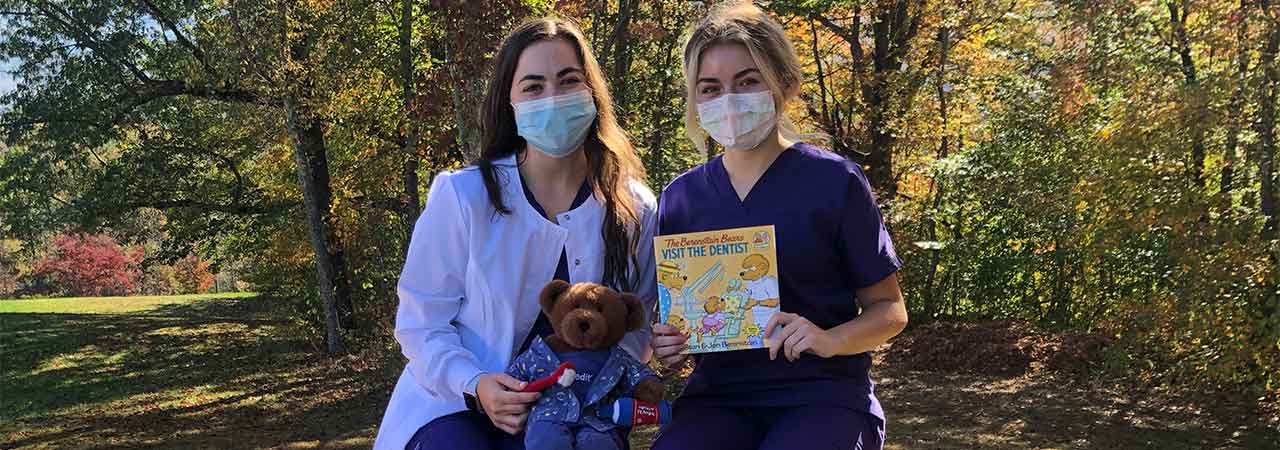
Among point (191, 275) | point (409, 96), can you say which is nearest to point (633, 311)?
point (409, 96)

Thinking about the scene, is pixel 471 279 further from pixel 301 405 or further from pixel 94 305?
pixel 94 305

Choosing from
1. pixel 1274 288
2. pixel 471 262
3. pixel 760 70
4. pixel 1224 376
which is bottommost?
pixel 1224 376

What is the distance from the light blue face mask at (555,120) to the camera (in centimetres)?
298

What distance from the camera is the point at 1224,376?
25.9ft

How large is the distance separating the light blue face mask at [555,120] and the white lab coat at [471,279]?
0.20 metres

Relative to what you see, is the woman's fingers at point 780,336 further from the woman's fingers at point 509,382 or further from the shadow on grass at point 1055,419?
the shadow on grass at point 1055,419

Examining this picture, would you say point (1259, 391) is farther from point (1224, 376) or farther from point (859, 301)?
point (859, 301)

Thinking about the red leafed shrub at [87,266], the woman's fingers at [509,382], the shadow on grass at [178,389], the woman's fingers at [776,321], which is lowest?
the shadow on grass at [178,389]

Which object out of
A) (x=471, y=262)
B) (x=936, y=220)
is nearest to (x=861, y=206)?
(x=471, y=262)

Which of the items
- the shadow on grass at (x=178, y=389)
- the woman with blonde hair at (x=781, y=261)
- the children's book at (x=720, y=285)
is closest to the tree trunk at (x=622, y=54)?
the shadow on grass at (x=178, y=389)

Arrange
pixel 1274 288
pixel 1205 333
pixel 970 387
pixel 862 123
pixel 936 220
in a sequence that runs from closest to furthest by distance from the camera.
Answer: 1. pixel 1274 288
2. pixel 1205 333
3. pixel 970 387
4. pixel 936 220
5. pixel 862 123

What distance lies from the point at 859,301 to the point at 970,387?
9362 mm

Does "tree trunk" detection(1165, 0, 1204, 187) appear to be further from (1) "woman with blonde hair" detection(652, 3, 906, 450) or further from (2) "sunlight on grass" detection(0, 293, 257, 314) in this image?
(2) "sunlight on grass" detection(0, 293, 257, 314)

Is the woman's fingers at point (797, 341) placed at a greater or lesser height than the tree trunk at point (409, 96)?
lesser
